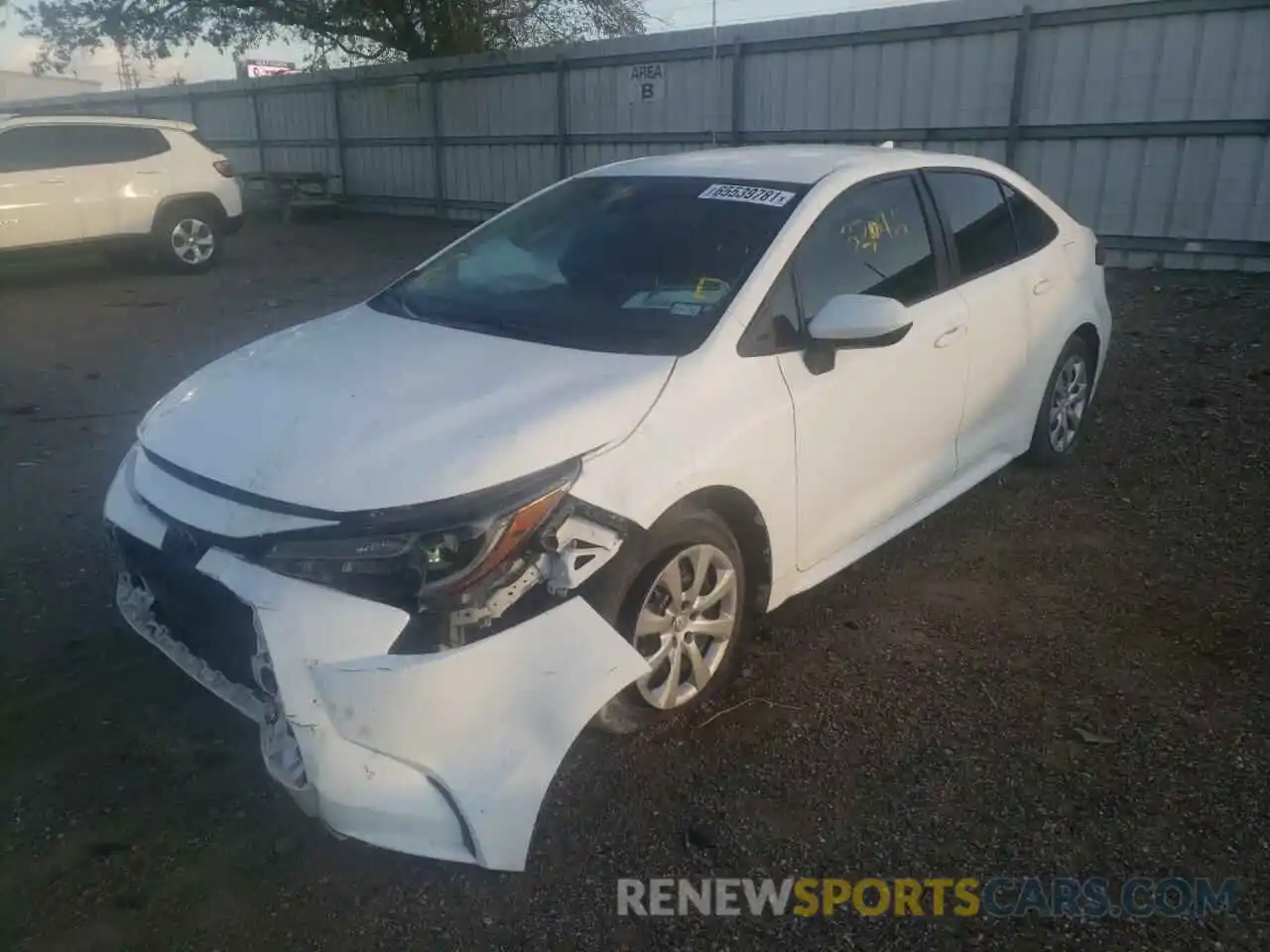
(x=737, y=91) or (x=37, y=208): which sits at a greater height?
(x=737, y=91)

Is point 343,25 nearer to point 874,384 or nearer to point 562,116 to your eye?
point 562,116

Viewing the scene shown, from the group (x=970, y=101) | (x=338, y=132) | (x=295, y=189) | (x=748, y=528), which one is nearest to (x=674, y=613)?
(x=748, y=528)

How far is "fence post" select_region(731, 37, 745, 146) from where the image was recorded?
12273mm

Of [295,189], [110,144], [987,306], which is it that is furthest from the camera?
[295,189]

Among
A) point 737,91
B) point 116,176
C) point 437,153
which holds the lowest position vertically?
point 437,153

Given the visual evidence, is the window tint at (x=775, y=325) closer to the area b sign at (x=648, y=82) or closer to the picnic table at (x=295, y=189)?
the area b sign at (x=648, y=82)

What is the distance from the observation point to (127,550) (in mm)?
2889

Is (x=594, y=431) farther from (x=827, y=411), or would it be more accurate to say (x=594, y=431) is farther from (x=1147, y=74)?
(x=1147, y=74)

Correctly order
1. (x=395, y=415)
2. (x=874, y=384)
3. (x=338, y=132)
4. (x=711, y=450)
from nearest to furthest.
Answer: (x=395, y=415) < (x=711, y=450) < (x=874, y=384) < (x=338, y=132)

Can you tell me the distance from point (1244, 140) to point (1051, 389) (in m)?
5.78

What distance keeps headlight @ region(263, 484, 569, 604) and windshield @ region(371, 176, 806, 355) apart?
922 mm

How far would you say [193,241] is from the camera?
12.3 meters

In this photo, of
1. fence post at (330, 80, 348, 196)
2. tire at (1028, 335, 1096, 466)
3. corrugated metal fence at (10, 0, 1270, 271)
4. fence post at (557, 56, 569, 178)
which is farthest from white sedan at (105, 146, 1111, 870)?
fence post at (330, 80, 348, 196)

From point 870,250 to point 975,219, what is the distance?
0.90m
